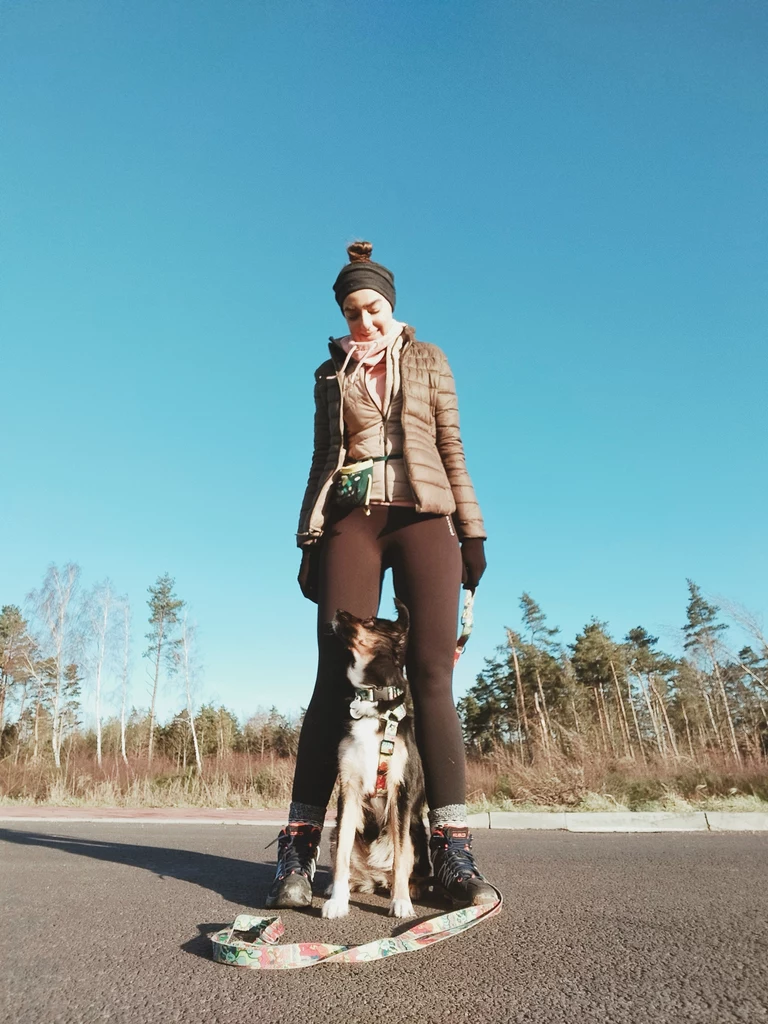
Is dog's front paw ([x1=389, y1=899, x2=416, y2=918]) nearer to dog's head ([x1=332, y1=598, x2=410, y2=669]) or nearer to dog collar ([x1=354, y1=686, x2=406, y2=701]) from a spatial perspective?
dog collar ([x1=354, y1=686, x2=406, y2=701])

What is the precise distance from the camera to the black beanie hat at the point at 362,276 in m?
3.37

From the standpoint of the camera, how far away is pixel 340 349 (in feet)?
11.5

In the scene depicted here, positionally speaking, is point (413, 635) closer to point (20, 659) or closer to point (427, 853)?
point (427, 853)

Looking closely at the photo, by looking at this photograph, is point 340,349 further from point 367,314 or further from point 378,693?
point 378,693

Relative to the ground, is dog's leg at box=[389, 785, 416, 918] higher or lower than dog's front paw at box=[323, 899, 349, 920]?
higher

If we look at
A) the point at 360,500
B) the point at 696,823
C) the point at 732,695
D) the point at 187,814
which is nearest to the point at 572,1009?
the point at 360,500

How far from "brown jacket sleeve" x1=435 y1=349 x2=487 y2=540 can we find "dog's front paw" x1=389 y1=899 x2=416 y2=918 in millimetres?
1599

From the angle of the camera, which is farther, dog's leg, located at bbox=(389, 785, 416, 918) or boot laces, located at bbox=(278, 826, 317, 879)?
boot laces, located at bbox=(278, 826, 317, 879)

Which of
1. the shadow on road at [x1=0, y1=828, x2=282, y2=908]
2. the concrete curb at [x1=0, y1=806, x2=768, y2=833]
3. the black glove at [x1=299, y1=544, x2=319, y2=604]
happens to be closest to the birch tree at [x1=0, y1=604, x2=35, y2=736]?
the concrete curb at [x1=0, y1=806, x2=768, y2=833]

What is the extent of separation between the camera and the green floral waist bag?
10.5ft

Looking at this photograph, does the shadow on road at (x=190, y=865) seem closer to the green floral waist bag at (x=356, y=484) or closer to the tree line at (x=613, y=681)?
the green floral waist bag at (x=356, y=484)

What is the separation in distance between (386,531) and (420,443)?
1.49ft

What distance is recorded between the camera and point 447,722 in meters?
2.97

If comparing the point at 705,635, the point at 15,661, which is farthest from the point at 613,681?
the point at 15,661
